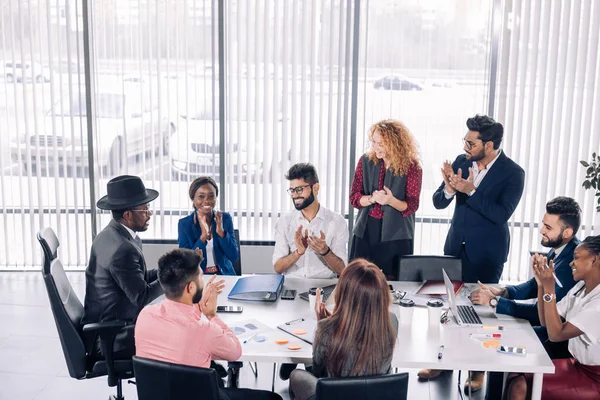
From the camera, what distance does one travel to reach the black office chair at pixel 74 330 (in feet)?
12.3

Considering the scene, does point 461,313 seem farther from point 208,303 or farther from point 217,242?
point 217,242

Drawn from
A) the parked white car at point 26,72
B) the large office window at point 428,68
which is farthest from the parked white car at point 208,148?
the parked white car at point 26,72

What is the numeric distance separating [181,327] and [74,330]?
3.28 ft

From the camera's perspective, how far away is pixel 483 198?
16.1 ft

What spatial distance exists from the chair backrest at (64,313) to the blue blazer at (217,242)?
1.09 m

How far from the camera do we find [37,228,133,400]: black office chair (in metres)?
3.75

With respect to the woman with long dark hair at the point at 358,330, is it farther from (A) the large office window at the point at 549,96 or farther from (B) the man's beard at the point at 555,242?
(A) the large office window at the point at 549,96

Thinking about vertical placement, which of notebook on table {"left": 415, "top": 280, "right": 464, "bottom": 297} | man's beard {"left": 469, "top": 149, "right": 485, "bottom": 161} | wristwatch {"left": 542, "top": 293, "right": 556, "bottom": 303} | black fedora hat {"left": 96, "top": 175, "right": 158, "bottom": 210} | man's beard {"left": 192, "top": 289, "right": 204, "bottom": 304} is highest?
man's beard {"left": 469, "top": 149, "right": 485, "bottom": 161}

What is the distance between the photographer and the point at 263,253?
6.72 meters

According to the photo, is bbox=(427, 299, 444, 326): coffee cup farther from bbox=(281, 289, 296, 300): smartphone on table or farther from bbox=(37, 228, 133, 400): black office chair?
bbox=(37, 228, 133, 400): black office chair

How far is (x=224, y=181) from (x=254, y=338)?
317 cm

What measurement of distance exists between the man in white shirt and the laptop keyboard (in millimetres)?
867

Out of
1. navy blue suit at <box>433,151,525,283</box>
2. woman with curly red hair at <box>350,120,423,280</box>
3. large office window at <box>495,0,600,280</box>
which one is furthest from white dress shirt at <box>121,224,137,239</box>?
large office window at <box>495,0,600,280</box>

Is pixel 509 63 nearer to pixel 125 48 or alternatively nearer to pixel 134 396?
pixel 125 48
